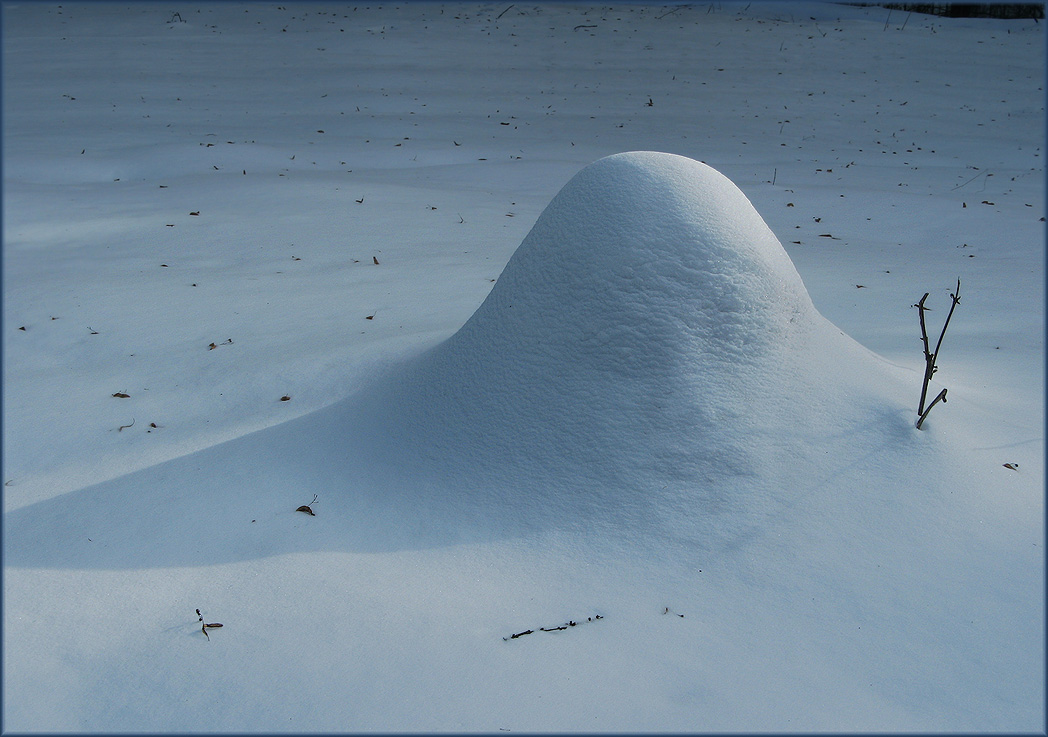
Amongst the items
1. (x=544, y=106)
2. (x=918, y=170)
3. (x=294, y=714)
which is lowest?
(x=294, y=714)

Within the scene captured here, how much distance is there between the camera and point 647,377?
8.16ft

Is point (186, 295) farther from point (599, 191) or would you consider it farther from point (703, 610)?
point (703, 610)

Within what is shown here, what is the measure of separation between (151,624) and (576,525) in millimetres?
1260

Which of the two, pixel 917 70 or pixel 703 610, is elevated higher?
pixel 917 70

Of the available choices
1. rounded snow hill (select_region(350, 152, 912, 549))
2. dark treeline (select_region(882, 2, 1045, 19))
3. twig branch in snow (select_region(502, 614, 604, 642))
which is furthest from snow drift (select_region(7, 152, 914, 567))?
dark treeline (select_region(882, 2, 1045, 19))

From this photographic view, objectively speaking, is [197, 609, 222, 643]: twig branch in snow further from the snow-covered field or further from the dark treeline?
the dark treeline

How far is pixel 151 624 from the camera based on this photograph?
6.98 ft

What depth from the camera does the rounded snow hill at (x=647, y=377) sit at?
239 cm

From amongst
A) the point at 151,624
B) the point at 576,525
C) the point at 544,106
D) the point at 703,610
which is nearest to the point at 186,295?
the point at 151,624

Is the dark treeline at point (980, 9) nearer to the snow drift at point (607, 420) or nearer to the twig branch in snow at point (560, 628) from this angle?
the snow drift at point (607, 420)

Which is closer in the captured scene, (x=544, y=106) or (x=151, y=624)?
(x=151, y=624)

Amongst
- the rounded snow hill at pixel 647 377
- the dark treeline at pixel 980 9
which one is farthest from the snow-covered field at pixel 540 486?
the dark treeline at pixel 980 9

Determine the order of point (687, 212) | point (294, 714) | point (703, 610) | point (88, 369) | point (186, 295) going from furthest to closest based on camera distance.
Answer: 1. point (186, 295)
2. point (88, 369)
3. point (687, 212)
4. point (703, 610)
5. point (294, 714)

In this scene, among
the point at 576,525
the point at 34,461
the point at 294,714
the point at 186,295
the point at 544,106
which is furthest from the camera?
the point at 544,106
